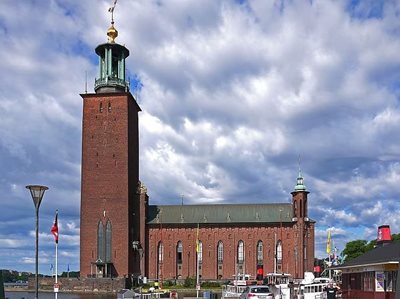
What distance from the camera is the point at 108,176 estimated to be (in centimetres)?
10362

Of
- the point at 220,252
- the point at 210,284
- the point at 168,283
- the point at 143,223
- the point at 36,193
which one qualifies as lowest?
the point at 168,283

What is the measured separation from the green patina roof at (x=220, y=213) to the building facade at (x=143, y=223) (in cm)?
18

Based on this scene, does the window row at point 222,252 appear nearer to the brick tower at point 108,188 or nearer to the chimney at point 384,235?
the brick tower at point 108,188

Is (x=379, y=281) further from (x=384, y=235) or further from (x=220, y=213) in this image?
(x=220, y=213)

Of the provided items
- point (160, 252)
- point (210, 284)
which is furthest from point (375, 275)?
point (160, 252)

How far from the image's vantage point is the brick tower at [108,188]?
102 meters

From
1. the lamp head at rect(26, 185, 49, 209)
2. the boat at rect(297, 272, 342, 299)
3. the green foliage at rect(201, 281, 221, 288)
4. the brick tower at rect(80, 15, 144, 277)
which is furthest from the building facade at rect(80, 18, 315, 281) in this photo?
the lamp head at rect(26, 185, 49, 209)

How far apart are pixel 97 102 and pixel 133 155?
37.3 ft

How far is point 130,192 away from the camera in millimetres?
105188

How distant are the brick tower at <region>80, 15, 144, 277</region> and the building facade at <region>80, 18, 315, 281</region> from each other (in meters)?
0.17

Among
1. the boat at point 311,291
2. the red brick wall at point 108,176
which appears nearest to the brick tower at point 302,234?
the red brick wall at point 108,176

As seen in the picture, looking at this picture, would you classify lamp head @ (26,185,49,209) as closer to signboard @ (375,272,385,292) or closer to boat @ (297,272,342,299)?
signboard @ (375,272,385,292)

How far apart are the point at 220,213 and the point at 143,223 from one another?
49.9 ft

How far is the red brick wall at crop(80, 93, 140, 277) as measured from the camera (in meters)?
102
